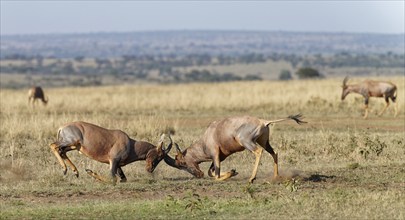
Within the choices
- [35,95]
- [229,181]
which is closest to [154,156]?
[229,181]

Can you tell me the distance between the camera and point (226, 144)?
16.0 meters

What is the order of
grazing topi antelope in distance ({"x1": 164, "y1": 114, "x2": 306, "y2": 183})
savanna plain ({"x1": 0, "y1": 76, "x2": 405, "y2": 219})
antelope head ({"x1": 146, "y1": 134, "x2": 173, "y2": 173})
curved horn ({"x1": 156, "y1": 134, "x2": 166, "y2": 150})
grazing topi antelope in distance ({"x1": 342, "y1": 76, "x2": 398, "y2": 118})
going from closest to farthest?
1. savanna plain ({"x1": 0, "y1": 76, "x2": 405, "y2": 219})
2. grazing topi antelope in distance ({"x1": 164, "y1": 114, "x2": 306, "y2": 183})
3. curved horn ({"x1": 156, "y1": 134, "x2": 166, "y2": 150})
4. antelope head ({"x1": 146, "y1": 134, "x2": 173, "y2": 173})
5. grazing topi antelope in distance ({"x1": 342, "y1": 76, "x2": 398, "y2": 118})

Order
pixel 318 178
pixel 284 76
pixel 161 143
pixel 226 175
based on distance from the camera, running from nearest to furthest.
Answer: pixel 226 175 < pixel 318 178 < pixel 161 143 < pixel 284 76

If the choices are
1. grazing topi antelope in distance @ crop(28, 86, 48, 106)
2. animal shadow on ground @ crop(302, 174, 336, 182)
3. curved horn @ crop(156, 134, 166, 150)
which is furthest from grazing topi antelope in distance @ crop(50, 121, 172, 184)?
grazing topi antelope in distance @ crop(28, 86, 48, 106)

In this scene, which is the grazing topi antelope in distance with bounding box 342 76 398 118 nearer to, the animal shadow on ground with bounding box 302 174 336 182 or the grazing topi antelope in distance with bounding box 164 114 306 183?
the animal shadow on ground with bounding box 302 174 336 182

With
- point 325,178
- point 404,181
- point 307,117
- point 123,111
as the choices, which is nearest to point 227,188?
point 325,178

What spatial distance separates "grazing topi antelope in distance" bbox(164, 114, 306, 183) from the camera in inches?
618

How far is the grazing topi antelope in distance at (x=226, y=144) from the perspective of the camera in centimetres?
1570

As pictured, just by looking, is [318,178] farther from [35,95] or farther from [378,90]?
[35,95]

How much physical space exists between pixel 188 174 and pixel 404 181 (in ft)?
12.2

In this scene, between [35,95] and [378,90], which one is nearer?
[378,90]

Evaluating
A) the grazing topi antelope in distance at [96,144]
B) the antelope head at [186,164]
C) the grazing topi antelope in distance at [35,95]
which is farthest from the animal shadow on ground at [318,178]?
the grazing topi antelope in distance at [35,95]

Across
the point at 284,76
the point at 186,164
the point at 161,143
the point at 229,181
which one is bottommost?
the point at 284,76

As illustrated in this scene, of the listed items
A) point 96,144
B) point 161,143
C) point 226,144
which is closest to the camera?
point 96,144
